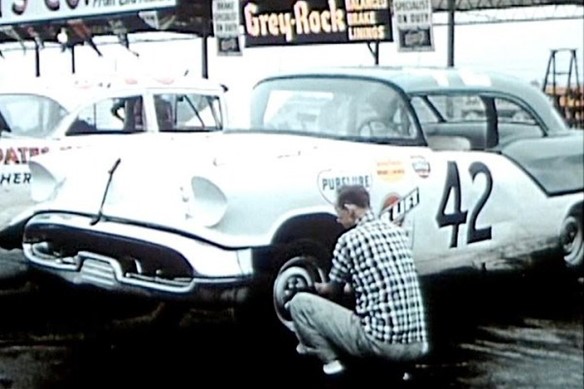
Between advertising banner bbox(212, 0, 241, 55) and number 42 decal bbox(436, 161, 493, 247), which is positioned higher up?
advertising banner bbox(212, 0, 241, 55)

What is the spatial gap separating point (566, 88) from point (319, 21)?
60cm

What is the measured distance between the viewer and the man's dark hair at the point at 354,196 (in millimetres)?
2957

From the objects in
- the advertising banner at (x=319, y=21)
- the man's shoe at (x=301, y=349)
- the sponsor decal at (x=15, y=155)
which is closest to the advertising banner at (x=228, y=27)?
the advertising banner at (x=319, y=21)

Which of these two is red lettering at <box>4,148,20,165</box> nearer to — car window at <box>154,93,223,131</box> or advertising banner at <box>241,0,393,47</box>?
car window at <box>154,93,223,131</box>

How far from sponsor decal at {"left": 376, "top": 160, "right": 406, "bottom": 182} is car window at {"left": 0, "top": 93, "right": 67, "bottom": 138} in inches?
34.8

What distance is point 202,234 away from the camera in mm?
2959

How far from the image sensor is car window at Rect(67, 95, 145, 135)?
3268 millimetres

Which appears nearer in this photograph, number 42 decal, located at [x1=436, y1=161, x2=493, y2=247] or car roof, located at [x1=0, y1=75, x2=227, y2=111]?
number 42 decal, located at [x1=436, y1=161, x2=493, y2=247]

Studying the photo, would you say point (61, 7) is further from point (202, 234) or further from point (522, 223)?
point (522, 223)

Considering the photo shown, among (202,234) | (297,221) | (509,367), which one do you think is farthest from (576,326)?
(202,234)

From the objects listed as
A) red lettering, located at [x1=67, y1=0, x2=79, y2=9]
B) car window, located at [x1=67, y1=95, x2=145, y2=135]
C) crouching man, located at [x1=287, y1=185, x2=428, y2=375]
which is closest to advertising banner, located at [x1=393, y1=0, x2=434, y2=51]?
crouching man, located at [x1=287, y1=185, x2=428, y2=375]

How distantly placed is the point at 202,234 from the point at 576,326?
3.04 ft

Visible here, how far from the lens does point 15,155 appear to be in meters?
3.37

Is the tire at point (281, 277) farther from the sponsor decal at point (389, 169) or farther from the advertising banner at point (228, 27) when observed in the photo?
the advertising banner at point (228, 27)
